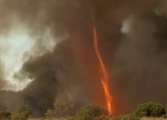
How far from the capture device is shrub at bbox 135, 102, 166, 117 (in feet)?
361

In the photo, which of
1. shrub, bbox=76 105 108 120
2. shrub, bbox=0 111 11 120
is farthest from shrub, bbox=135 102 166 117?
shrub, bbox=0 111 11 120

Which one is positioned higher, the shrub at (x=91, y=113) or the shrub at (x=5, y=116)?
the shrub at (x=5, y=116)

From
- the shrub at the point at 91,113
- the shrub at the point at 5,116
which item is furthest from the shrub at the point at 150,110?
the shrub at the point at 5,116

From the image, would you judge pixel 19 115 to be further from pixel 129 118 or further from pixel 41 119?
pixel 129 118

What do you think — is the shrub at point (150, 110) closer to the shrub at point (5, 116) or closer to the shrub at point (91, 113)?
the shrub at point (91, 113)

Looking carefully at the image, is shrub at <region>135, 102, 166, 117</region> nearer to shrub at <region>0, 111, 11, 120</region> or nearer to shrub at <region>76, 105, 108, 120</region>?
shrub at <region>76, 105, 108, 120</region>

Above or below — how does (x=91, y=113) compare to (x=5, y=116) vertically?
below

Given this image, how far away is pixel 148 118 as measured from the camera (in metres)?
105

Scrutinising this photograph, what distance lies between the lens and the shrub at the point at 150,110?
110062 millimetres

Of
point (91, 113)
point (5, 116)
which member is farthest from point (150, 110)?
point (5, 116)

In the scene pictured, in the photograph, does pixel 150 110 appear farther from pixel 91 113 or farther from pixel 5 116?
pixel 5 116

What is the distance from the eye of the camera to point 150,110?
115m

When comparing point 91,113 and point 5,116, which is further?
point 5,116

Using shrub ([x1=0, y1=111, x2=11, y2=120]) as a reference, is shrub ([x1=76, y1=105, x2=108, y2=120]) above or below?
below
